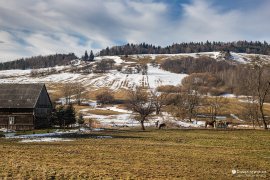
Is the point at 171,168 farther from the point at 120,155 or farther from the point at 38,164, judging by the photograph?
the point at 38,164

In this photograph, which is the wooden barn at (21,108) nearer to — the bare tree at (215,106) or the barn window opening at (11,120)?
the barn window opening at (11,120)

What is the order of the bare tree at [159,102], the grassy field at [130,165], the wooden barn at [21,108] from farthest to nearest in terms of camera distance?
the bare tree at [159,102] < the wooden barn at [21,108] < the grassy field at [130,165]

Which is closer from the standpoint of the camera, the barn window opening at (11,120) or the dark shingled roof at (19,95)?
the barn window opening at (11,120)

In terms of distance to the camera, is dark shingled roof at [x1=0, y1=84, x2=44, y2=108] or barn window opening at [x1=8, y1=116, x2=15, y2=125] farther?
dark shingled roof at [x1=0, y1=84, x2=44, y2=108]

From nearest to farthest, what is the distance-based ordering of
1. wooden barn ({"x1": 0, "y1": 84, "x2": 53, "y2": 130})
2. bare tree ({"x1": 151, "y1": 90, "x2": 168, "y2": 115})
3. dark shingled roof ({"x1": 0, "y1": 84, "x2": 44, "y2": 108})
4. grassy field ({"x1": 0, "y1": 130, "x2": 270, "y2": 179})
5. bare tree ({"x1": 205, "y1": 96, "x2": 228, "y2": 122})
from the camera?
grassy field ({"x1": 0, "y1": 130, "x2": 270, "y2": 179}) → wooden barn ({"x1": 0, "y1": 84, "x2": 53, "y2": 130}) → dark shingled roof ({"x1": 0, "y1": 84, "x2": 44, "y2": 108}) → bare tree ({"x1": 205, "y1": 96, "x2": 228, "y2": 122}) → bare tree ({"x1": 151, "y1": 90, "x2": 168, "y2": 115})

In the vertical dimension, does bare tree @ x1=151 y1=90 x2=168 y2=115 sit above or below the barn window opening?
above

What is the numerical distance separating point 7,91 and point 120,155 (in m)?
40.9

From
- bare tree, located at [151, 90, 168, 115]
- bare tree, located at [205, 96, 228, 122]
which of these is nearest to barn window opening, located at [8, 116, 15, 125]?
bare tree, located at [151, 90, 168, 115]

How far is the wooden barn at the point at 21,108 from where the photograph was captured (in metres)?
55.5

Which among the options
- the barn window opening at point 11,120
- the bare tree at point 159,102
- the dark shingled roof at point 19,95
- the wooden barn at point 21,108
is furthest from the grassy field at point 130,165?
the bare tree at point 159,102

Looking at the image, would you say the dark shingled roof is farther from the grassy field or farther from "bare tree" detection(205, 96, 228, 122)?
"bare tree" detection(205, 96, 228, 122)

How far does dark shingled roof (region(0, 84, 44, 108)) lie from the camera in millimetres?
55688

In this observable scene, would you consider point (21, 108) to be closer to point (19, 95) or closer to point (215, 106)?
point (19, 95)

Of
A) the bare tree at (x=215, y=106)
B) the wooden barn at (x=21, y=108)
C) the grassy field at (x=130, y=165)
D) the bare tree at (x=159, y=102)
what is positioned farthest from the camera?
the bare tree at (x=159, y=102)
